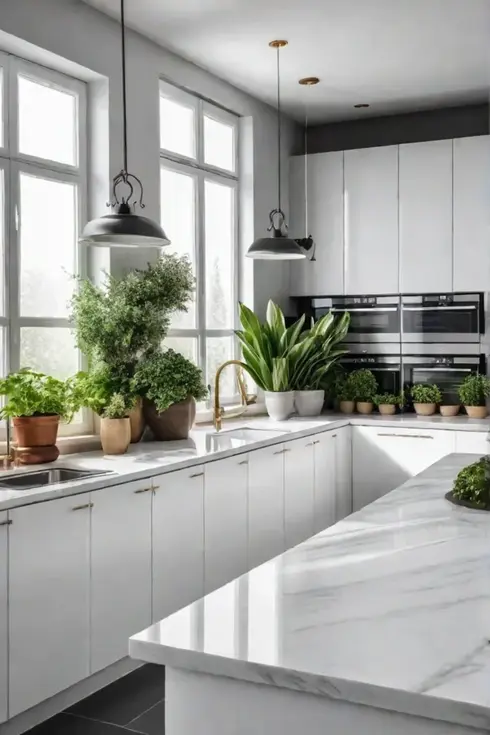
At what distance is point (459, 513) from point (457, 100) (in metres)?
4.58

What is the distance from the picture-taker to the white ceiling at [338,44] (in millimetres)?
4422

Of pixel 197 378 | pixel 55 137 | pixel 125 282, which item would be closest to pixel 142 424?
pixel 197 378

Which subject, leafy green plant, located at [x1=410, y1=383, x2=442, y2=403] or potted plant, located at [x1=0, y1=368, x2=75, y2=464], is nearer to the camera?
potted plant, located at [x1=0, y1=368, x2=75, y2=464]

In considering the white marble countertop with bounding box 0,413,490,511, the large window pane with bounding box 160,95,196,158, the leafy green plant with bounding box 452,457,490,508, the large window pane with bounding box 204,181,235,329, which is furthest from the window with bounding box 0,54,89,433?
the leafy green plant with bounding box 452,457,490,508

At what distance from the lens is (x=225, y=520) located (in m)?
4.23

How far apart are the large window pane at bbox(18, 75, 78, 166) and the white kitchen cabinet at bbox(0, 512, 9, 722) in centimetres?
211

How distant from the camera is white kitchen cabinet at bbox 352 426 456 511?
560 cm

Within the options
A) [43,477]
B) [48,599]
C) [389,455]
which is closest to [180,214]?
[389,455]

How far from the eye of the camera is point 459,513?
2482 millimetres

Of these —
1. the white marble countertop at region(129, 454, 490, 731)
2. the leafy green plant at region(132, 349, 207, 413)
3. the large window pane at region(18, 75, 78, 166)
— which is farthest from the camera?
the leafy green plant at region(132, 349, 207, 413)

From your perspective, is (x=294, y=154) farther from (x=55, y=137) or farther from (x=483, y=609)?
(x=483, y=609)

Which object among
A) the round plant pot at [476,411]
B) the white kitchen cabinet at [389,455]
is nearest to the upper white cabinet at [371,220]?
the round plant pot at [476,411]

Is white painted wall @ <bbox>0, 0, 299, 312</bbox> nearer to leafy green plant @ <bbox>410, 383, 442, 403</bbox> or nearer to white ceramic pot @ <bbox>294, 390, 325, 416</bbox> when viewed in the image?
white ceramic pot @ <bbox>294, 390, 325, 416</bbox>

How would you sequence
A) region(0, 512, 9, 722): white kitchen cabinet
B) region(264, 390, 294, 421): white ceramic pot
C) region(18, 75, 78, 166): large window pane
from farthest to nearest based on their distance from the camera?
region(264, 390, 294, 421): white ceramic pot < region(18, 75, 78, 166): large window pane < region(0, 512, 9, 722): white kitchen cabinet
